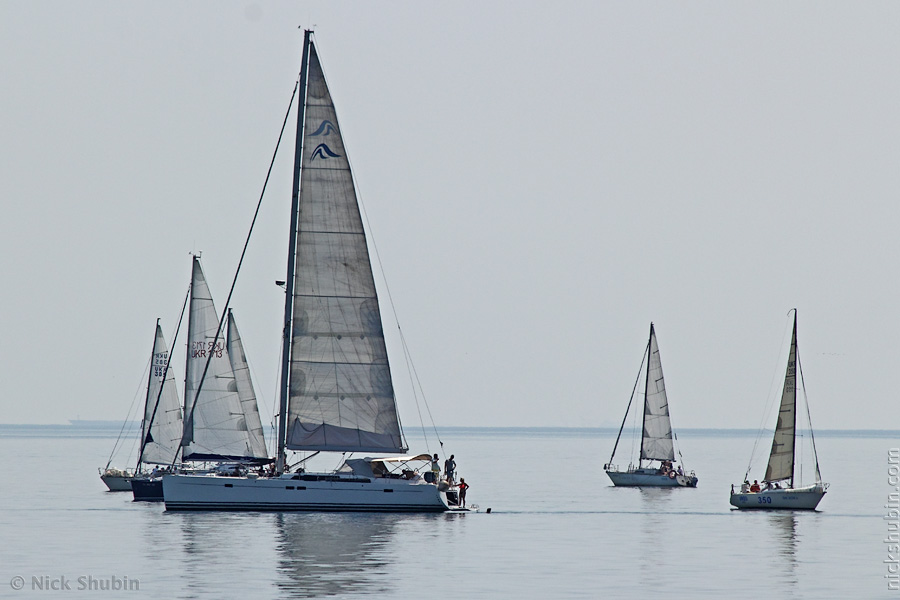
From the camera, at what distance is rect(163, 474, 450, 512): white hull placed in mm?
52062

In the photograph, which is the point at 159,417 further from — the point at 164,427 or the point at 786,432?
the point at 786,432

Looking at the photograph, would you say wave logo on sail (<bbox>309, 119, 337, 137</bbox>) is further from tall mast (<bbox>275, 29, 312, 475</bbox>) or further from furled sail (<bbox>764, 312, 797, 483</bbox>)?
furled sail (<bbox>764, 312, 797, 483</bbox>)

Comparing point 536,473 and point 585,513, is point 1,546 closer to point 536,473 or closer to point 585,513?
point 585,513

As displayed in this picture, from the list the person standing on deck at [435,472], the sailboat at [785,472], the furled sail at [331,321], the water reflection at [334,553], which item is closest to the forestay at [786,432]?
the sailboat at [785,472]

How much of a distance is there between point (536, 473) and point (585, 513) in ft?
184

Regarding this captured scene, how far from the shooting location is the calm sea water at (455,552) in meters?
35.6

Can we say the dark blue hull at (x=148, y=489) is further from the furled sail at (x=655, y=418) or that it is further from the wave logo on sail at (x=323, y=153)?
the furled sail at (x=655, y=418)

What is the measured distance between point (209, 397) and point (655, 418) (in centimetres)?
3932

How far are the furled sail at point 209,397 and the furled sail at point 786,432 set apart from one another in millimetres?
24731

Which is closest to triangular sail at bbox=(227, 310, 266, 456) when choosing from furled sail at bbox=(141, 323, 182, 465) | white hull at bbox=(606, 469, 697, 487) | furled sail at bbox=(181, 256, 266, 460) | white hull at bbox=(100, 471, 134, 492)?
furled sail at bbox=(181, 256, 266, 460)

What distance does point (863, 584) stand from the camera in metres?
38.1

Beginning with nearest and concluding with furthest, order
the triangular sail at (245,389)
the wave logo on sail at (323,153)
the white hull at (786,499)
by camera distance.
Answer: the wave logo on sail at (323,153) → the triangular sail at (245,389) → the white hull at (786,499)

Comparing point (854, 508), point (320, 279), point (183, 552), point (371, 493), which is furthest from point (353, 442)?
point (854, 508)

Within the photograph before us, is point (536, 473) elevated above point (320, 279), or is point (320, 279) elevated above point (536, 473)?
point (320, 279)
